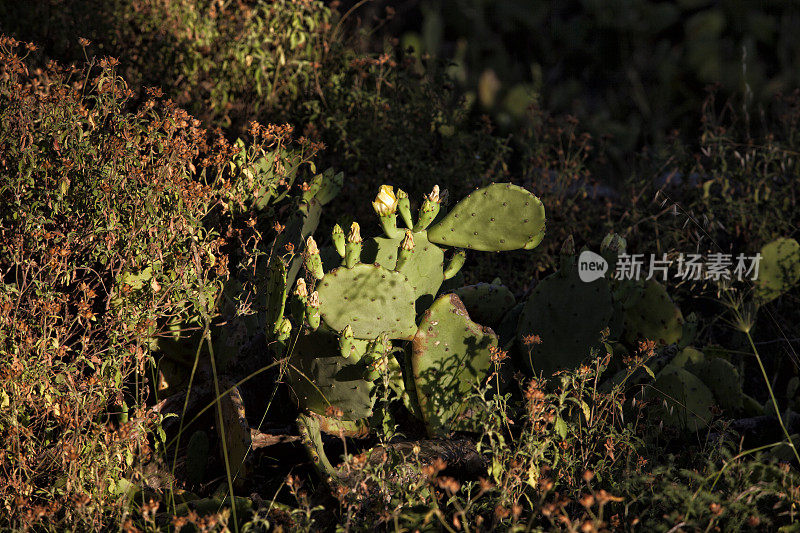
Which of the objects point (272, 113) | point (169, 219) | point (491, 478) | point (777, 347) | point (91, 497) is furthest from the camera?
point (272, 113)

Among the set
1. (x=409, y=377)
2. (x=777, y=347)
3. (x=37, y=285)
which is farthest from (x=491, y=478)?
(x=777, y=347)

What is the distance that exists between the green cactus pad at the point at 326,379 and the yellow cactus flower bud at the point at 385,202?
1.43 ft

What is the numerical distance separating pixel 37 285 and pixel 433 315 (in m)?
1.21

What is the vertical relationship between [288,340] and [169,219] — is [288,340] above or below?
below

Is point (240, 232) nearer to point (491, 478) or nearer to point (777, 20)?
point (491, 478)

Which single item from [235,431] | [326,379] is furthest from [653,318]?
[235,431]

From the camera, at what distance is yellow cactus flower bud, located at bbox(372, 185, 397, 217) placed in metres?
2.61

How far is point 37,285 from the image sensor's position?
8.09 ft

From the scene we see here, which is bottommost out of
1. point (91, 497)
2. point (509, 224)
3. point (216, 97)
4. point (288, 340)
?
point (91, 497)

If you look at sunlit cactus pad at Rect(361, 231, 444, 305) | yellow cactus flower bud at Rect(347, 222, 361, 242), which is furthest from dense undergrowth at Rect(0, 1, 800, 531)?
yellow cactus flower bud at Rect(347, 222, 361, 242)

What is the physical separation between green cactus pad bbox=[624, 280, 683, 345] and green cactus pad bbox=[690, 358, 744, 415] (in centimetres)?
18

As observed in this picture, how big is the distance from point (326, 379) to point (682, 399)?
1.29 meters

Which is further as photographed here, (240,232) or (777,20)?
(777,20)

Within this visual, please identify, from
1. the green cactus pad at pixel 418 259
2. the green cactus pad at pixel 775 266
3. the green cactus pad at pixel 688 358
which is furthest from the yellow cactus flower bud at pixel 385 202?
the green cactus pad at pixel 775 266
